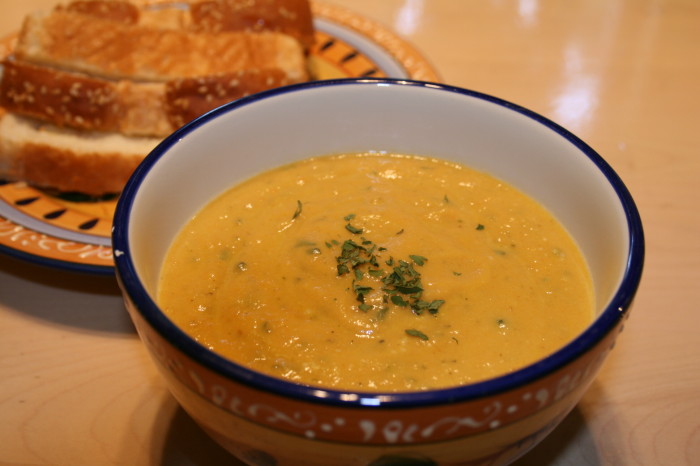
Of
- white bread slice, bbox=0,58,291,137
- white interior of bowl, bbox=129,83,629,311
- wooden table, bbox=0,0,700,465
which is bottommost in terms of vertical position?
wooden table, bbox=0,0,700,465

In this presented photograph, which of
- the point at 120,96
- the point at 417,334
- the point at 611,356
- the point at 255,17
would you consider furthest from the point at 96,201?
the point at 611,356

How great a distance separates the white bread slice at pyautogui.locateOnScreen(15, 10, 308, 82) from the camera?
246 cm

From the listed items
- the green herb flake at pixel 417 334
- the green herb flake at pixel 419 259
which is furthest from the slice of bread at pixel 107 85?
the green herb flake at pixel 417 334

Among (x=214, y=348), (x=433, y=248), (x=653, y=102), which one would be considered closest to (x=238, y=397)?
(x=214, y=348)

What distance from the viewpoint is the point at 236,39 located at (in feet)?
8.39

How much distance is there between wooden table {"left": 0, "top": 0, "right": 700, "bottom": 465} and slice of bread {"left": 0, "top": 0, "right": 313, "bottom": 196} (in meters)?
0.53

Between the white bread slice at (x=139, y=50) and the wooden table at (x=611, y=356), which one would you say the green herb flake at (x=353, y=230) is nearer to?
the wooden table at (x=611, y=356)

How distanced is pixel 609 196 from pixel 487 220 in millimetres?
299

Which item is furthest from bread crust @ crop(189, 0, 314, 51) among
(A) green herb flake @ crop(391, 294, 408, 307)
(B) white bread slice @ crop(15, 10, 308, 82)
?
(A) green herb flake @ crop(391, 294, 408, 307)

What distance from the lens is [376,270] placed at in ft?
4.48

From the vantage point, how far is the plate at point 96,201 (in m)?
1.79

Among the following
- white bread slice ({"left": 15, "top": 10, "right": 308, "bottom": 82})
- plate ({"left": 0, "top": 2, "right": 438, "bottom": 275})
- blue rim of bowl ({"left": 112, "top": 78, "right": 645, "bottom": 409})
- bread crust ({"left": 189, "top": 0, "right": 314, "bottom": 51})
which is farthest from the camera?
bread crust ({"left": 189, "top": 0, "right": 314, "bottom": 51})

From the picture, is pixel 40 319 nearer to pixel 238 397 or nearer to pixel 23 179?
pixel 23 179

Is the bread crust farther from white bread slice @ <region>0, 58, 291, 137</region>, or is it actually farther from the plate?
white bread slice @ <region>0, 58, 291, 137</region>
